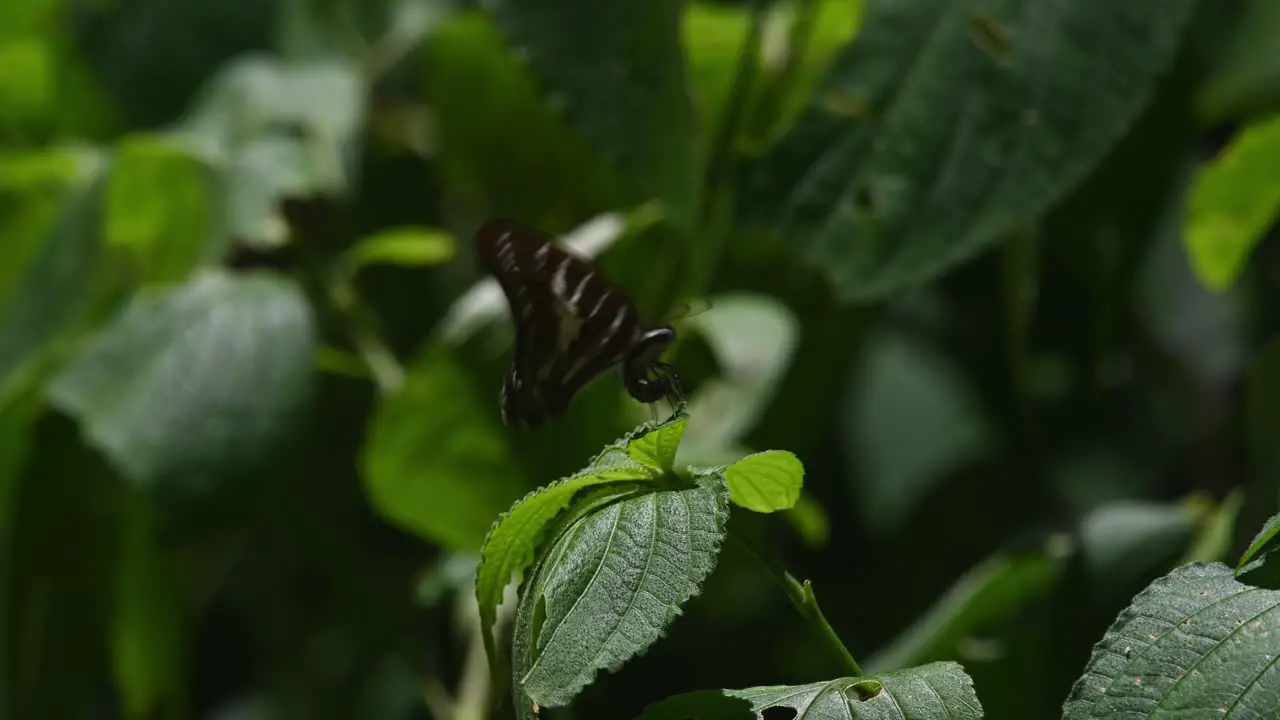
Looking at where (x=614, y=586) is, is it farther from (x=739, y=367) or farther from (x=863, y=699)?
(x=739, y=367)

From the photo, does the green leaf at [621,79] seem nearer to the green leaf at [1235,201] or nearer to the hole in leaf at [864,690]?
the green leaf at [1235,201]

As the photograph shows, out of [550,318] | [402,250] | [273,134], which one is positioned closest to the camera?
[550,318]

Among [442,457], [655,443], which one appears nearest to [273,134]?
[442,457]

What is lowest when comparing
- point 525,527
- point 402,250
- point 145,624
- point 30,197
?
point 145,624

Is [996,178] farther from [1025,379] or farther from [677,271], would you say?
[1025,379]

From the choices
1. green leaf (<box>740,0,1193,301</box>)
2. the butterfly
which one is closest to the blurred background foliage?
green leaf (<box>740,0,1193,301</box>)

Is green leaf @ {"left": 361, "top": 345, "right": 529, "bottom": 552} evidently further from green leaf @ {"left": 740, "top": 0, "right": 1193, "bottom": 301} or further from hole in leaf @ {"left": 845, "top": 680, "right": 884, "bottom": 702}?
hole in leaf @ {"left": 845, "top": 680, "right": 884, "bottom": 702}
